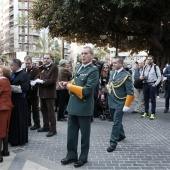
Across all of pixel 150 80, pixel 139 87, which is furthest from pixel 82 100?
pixel 139 87

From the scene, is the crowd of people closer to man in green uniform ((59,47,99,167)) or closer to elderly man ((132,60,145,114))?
man in green uniform ((59,47,99,167))

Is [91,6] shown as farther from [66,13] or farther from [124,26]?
[124,26]

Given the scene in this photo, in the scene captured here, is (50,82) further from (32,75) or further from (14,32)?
(14,32)

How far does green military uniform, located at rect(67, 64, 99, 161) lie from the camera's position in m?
4.98

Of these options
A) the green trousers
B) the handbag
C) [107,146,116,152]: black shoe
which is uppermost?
the handbag

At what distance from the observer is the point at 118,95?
20.5 ft

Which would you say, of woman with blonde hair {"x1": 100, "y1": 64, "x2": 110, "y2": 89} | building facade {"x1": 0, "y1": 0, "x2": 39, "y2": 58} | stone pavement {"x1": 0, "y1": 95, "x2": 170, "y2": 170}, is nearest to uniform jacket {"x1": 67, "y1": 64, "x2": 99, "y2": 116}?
stone pavement {"x1": 0, "y1": 95, "x2": 170, "y2": 170}

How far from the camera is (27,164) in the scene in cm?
531

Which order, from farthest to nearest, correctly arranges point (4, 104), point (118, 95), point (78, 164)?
point (118, 95), point (4, 104), point (78, 164)

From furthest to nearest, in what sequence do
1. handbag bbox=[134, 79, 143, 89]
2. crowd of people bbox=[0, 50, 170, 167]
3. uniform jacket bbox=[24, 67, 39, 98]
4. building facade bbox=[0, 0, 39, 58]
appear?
building facade bbox=[0, 0, 39, 58], handbag bbox=[134, 79, 143, 89], uniform jacket bbox=[24, 67, 39, 98], crowd of people bbox=[0, 50, 170, 167]

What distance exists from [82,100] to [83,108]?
0.43 feet

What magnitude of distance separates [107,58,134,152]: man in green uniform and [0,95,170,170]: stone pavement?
0.34 metres

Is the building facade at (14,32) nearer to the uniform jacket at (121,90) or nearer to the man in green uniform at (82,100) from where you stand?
the uniform jacket at (121,90)

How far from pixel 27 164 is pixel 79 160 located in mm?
894
